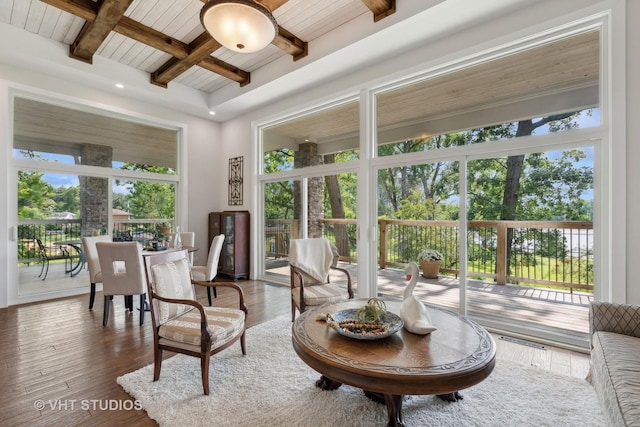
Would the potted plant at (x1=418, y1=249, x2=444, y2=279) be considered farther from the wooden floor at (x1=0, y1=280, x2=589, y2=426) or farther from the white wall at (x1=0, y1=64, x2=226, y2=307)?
the white wall at (x1=0, y1=64, x2=226, y2=307)

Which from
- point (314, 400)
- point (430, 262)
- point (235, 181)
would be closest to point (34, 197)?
point (235, 181)

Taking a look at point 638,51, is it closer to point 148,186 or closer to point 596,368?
point 596,368

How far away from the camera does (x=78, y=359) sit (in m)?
2.60

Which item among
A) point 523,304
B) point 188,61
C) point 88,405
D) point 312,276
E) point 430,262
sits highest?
point 188,61

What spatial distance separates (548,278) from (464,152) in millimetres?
1581

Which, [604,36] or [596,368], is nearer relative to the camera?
[596,368]

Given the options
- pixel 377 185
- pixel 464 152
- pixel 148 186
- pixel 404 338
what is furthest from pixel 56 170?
pixel 464 152

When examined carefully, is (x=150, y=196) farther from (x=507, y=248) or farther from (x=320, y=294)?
(x=507, y=248)

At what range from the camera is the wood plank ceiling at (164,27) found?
11.0 feet

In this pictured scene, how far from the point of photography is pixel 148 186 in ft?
18.3

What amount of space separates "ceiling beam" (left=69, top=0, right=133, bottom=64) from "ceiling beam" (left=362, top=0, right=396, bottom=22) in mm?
2500

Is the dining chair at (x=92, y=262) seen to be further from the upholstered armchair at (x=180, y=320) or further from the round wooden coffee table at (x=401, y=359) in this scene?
the round wooden coffee table at (x=401, y=359)

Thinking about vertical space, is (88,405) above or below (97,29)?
below

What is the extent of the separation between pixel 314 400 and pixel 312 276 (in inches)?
62.8
